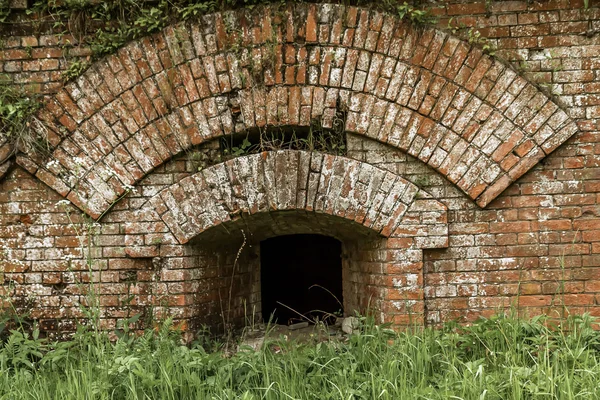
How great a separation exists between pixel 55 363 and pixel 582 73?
12.8 feet

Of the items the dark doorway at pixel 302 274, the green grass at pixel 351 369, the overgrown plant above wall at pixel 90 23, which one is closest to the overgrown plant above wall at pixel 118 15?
the overgrown plant above wall at pixel 90 23

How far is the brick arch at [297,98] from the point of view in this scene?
15.3ft

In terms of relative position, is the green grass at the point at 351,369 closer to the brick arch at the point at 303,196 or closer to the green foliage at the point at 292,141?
the brick arch at the point at 303,196

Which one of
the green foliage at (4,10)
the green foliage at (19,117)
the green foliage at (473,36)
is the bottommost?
the green foliage at (19,117)

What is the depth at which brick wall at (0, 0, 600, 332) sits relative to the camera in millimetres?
4672

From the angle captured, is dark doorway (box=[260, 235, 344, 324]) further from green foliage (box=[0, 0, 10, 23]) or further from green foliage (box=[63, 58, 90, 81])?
green foliage (box=[0, 0, 10, 23])

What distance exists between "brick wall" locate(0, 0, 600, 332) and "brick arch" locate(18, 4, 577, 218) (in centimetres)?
1

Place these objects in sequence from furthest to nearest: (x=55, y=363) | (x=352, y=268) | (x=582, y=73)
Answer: (x=352, y=268) < (x=582, y=73) < (x=55, y=363)

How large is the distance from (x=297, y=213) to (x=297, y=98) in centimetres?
81

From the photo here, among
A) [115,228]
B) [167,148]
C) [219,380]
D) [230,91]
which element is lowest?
[219,380]

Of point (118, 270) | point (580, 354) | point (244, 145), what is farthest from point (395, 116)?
point (118, 270)

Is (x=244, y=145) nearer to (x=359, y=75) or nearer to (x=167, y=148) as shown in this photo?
(x=167, y=148)

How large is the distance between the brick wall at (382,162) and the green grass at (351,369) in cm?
49

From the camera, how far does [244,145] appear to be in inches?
191
